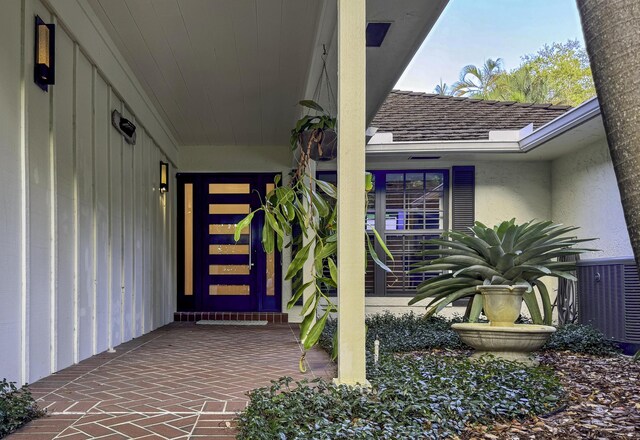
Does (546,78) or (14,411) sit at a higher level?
(546,78)

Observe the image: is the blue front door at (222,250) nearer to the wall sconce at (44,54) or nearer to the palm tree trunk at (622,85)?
the wall sconce at (44,54)

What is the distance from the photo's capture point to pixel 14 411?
8.09 feet

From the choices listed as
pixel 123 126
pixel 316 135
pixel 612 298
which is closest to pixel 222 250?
pixel 123 126

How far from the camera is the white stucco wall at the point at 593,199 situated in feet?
19.7

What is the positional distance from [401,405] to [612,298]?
344cm

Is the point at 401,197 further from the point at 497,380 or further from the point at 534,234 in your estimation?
the point at 497,380

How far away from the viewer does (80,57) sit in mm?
4379

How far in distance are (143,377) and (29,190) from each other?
145 cm

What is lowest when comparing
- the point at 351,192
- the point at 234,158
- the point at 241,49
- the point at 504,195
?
the point at 351,192

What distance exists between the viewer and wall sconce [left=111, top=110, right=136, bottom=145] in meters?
5.20

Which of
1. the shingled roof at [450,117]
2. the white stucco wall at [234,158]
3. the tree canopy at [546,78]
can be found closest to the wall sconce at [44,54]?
the shingled roof at [450,117]

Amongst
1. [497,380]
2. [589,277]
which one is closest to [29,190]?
[497,380]

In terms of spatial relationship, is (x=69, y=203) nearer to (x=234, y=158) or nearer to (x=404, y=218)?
(x=234, y=158)

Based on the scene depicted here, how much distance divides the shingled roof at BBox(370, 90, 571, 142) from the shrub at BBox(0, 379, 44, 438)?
5.63 meters
